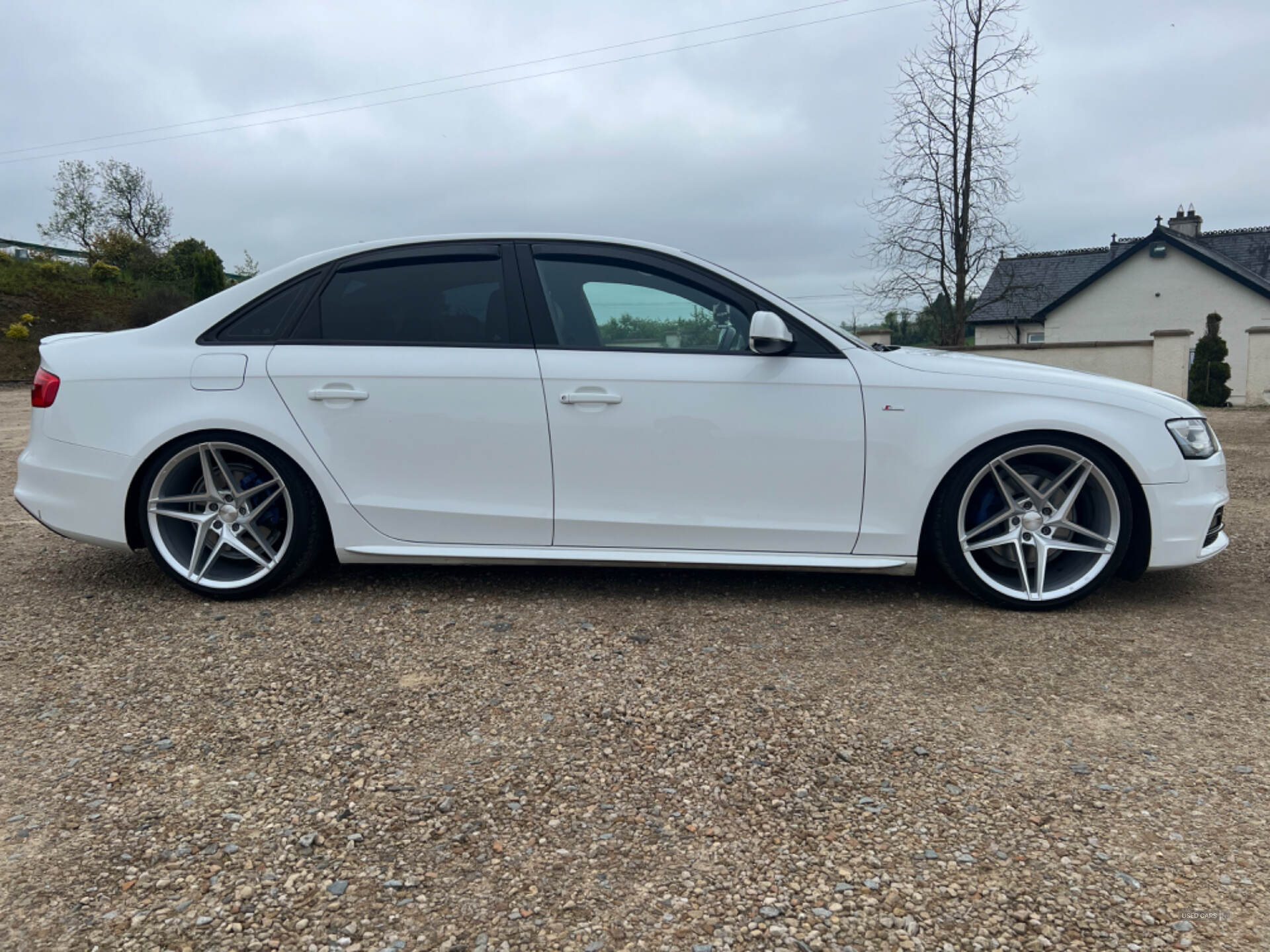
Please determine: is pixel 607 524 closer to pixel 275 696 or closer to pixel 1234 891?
pixel 275 696

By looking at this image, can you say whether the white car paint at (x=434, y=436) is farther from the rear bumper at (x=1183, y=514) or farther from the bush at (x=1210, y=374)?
the bush at (x=1210, y=374)

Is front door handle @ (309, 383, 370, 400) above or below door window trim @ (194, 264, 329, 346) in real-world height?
below

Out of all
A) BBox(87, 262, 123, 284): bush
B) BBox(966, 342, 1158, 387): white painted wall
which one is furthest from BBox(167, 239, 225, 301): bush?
BBox(966, 342, 1158, 387): white painted wall

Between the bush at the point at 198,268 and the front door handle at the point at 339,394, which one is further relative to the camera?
the bush at the point at 198,268

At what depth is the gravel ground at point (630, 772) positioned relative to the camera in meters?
1.72

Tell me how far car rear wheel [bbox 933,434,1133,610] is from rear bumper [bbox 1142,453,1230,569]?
→ 0.11m

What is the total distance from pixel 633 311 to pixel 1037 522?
6.31 ft

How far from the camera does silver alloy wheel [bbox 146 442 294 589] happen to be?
357 cm

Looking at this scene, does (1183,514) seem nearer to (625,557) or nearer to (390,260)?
(625,557)

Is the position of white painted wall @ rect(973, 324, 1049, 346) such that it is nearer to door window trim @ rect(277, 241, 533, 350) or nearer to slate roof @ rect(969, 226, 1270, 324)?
slate roof @ rect(969, 226, 1270, 324)

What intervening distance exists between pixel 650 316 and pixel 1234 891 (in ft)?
8.82

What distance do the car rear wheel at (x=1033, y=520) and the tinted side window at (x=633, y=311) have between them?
115cm

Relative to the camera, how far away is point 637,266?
3621 millimetres

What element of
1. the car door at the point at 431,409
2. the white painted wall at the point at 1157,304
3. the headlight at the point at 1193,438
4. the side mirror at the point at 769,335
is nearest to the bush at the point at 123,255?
the car door at the point at 431,409
